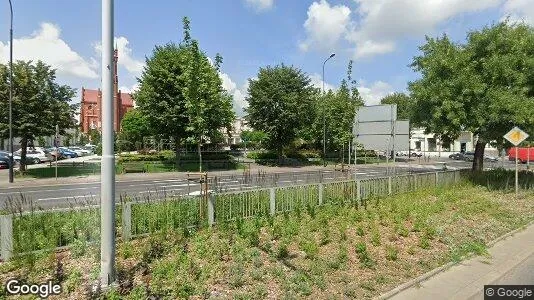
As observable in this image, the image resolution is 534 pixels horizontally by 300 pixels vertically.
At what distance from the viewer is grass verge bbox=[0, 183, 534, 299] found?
4.95 m

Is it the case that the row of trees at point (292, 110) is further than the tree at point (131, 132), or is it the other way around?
the tree at point (131, 132)

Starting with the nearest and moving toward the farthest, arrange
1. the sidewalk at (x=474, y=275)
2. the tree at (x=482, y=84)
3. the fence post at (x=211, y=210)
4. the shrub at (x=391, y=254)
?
1. the sidewalk at (x=474, y=275)
2. the shrub at (x=391, y=254)
3. the fence post at (x=211, y=210)
4. the tree at (x=482, y=84)

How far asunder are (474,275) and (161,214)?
5795 mm

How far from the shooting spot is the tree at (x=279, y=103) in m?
34.4

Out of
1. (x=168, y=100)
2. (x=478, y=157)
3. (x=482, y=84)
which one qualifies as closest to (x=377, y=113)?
(x=482, y=84)

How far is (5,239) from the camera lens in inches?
215

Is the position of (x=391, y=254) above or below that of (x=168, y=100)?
below

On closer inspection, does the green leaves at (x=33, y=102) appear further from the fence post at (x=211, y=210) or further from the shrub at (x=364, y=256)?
the shrub at (x=364, y=256)

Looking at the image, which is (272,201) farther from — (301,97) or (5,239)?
(301,97)

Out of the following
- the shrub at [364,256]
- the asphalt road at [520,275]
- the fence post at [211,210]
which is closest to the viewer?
the asphalt road at [520,275]

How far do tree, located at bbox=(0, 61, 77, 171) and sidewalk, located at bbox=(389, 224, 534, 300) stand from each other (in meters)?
24.4

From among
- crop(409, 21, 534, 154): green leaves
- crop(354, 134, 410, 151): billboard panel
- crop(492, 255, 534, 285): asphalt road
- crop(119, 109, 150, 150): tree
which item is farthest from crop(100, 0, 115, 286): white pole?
crop(119, 109, 150, 150): tree

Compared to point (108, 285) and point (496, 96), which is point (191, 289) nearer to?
point (108, 285)

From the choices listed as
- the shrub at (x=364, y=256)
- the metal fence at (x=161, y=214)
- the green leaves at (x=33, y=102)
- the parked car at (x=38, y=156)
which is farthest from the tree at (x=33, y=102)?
the shrub at (x=364, y=256)
